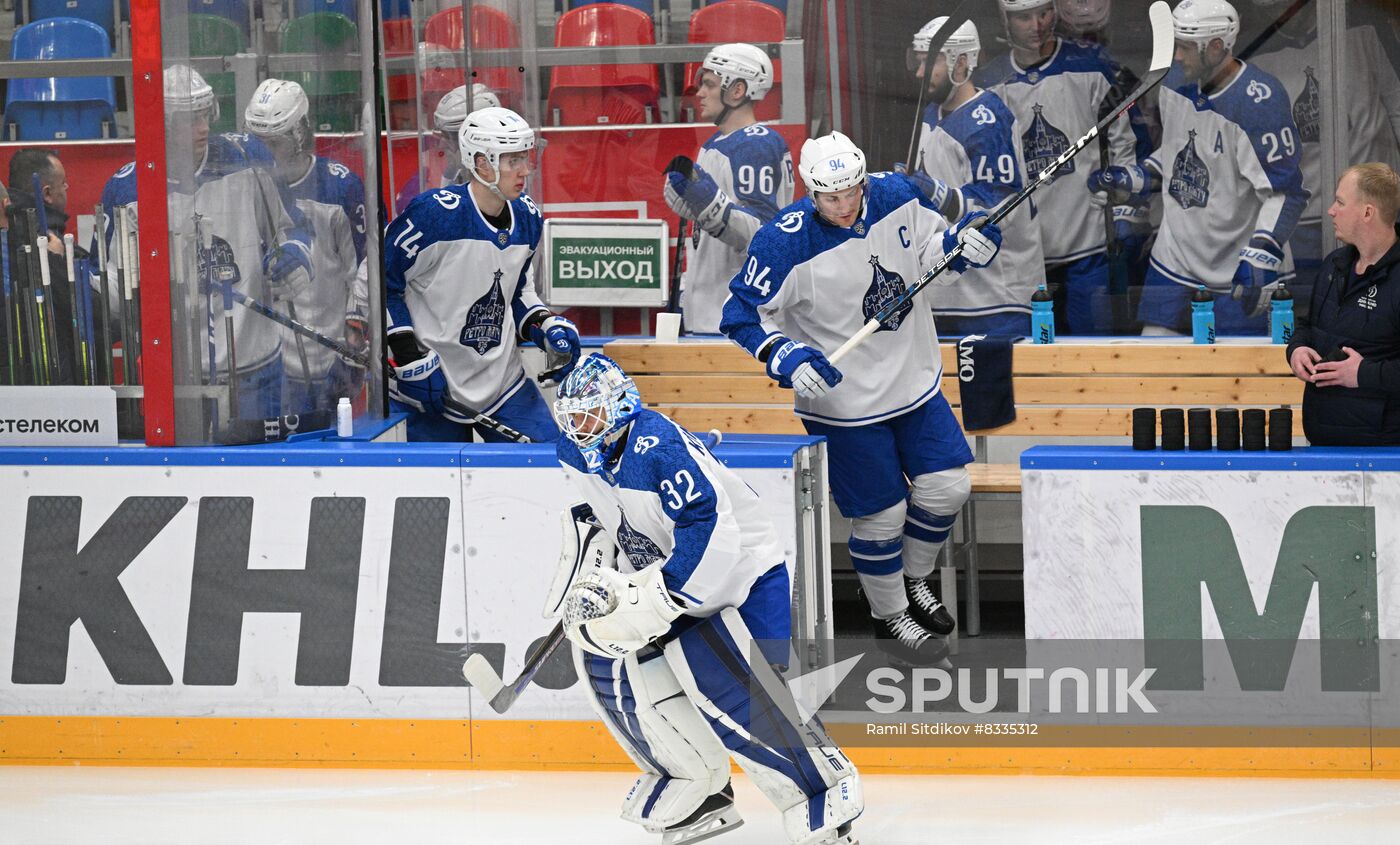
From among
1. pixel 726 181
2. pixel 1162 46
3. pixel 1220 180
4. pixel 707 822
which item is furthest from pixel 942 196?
pixel 707 822

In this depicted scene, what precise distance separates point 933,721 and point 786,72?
3.34 m

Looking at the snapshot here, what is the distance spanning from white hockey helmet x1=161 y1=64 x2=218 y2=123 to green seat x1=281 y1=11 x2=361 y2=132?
0.32 metres

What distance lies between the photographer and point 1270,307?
6559 millimetres

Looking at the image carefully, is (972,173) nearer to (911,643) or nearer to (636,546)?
(911,643)

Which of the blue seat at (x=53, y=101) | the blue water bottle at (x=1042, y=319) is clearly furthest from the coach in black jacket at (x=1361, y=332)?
the blue seat at (x=53, y=101)

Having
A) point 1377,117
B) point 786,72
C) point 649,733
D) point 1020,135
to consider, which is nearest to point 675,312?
point 786,72

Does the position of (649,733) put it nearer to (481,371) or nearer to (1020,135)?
(481,371)

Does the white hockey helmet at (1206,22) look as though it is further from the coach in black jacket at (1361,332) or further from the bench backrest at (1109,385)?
the coach in black jacket at (1361,332)

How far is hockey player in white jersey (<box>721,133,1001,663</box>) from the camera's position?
496 cm

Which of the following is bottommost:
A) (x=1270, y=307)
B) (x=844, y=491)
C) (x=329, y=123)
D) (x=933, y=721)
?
(x=933, y=721)

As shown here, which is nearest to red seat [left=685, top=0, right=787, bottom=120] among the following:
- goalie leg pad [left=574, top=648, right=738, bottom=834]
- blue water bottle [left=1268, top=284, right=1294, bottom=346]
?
blue water bottle [left=1268, top=284, right=1294, bottom=346]

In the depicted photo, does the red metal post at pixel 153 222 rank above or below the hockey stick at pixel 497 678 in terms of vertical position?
above

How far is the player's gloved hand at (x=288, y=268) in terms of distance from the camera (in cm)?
471

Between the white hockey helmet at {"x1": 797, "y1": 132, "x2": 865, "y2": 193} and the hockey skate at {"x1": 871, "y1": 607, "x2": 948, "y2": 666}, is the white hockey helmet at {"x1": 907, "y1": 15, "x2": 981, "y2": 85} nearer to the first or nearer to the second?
the white hockey helmet at {"x1": 797, "y1": 132, "x2": 865, "y2": 193}
